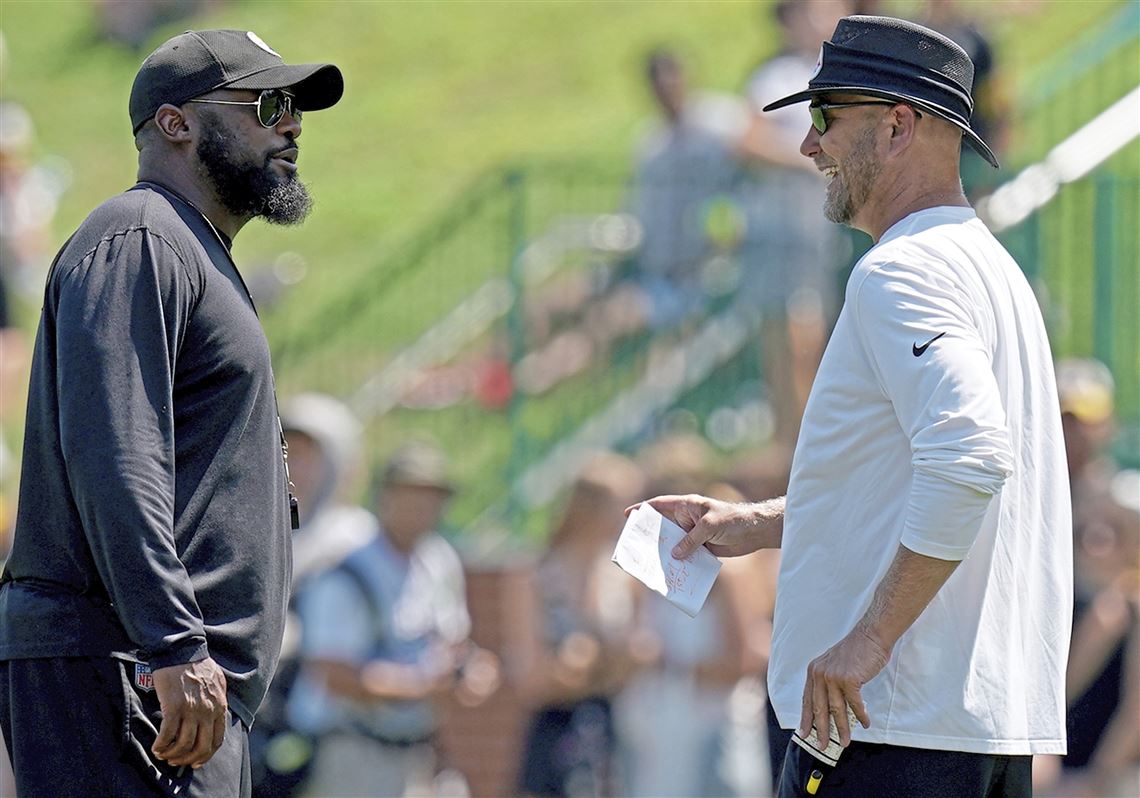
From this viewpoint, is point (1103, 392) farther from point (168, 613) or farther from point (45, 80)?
point (45, 80)

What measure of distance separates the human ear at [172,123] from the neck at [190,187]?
7cm

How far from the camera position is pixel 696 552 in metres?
4.00

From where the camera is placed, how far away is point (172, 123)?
12.6 ft

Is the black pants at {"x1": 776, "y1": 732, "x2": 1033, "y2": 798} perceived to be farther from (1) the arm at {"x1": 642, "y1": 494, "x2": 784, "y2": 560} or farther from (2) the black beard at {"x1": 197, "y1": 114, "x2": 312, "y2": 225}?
(2) the black beard at {"x1": 197, "y1": 114, "x2": 312, "y2": 225}

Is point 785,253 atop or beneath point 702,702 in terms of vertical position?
atop

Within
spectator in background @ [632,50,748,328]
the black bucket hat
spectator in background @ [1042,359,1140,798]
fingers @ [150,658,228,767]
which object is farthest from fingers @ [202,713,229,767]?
spectator in background @ [632,50,748,328]

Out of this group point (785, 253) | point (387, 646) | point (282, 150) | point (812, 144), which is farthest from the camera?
point (785, 253)

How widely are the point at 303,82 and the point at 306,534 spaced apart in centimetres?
442

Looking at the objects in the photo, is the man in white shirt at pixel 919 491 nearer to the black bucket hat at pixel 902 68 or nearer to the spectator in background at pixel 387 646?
the black bucket hat at pixel 902 68

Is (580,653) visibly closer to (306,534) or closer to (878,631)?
(306,534)

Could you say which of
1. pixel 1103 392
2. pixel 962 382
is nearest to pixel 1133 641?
pixel 1103 392

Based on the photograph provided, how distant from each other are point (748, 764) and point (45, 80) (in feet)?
53.0

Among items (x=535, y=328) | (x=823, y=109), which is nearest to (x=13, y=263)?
(x=535, y=328)

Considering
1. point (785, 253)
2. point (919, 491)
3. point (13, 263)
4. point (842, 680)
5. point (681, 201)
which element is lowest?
point (842, 680)
